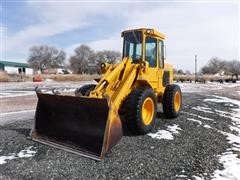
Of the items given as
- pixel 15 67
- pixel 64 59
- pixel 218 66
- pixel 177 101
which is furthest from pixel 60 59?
pixel 177 101

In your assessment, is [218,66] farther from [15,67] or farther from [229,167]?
[229,167]

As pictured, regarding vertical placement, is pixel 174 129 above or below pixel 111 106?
below

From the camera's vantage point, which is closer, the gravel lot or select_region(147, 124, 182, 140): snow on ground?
the gravel lot

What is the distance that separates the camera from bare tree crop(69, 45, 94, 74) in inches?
3450

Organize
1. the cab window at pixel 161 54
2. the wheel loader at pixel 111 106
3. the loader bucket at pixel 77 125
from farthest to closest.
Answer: the cab window at pixel 161 54 → the wheel loader at pixel 111 106 → the loader bucket at pixel 77 125

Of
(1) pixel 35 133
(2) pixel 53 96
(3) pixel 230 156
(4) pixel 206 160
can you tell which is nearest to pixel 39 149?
(1) pixel 35 133

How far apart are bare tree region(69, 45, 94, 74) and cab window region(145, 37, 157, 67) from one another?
263 feet

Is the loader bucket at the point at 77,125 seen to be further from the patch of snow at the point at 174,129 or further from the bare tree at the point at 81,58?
the bare tree at the point at 81,58

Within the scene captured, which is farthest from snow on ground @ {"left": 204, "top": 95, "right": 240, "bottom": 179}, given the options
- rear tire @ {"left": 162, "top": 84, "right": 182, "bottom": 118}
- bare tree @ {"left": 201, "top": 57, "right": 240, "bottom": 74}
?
bare tree @ {"left": 201, "top": 57, "right": 240, "bottom": 74}

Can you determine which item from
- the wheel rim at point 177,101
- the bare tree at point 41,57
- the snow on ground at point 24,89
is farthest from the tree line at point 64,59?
the wheel rim at point 177,101

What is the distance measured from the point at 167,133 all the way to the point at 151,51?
2.34m

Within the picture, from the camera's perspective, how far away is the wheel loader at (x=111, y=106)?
5.27 metres

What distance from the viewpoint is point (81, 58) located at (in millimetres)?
89000

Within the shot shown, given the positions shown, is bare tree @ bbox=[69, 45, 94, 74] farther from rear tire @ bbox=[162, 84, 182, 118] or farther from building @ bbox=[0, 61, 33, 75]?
rear tire @ bbox=[162, 84, 182, 118]
